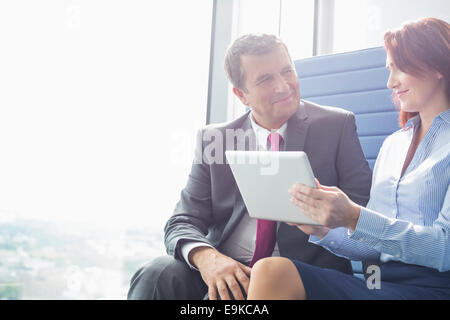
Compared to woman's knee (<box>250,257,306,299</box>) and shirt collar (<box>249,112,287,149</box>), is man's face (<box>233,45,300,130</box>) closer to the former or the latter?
shirt collar (<box>249,112,287,149</box>)

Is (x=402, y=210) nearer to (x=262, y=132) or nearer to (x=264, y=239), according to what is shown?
(x=264, y=239)

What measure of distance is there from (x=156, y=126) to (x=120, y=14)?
43 cm

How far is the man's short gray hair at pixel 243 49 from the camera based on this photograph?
132cm

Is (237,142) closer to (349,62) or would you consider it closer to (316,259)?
(316,259)

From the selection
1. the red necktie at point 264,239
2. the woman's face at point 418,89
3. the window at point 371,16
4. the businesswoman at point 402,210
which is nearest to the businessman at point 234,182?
the red necktie at point 264,239

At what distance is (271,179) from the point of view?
2.97 ft

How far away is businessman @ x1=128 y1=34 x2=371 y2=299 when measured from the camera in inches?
43.1

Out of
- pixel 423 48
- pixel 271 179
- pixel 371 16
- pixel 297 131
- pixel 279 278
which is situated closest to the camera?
pixel 279 278

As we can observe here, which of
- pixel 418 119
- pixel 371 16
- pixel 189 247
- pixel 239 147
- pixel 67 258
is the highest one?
pixel 371 16

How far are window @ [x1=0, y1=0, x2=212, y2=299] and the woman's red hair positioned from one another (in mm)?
905

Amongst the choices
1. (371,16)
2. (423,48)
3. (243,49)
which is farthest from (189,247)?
(371,16)

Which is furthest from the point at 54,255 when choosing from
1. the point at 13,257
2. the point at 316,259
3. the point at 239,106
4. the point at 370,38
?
the point at 370,38

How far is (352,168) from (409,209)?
287 millimetres

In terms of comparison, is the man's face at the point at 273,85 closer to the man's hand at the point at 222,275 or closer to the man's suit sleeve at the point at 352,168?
the man's suit sleeve at the point at 352,168
